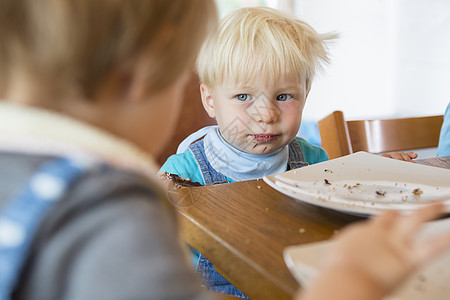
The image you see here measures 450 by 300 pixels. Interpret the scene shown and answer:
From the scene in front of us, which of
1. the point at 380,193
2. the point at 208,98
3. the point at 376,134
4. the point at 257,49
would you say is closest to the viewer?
the point at 380,193

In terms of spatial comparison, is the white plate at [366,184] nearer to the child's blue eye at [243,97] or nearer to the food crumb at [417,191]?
the food crumb at [417,191]

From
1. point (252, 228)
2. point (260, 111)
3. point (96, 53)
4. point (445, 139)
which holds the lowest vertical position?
point (445, 139)

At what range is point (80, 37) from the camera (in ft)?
1.14

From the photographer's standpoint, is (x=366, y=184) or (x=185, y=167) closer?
(x=366, y=184)

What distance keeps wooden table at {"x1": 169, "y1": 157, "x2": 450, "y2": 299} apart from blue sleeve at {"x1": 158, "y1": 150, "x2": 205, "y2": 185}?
1.38 ft

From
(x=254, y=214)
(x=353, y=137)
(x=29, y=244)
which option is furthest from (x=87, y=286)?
(x=353, y=137)

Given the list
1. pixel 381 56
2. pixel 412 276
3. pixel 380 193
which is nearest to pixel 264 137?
pixel 380 193

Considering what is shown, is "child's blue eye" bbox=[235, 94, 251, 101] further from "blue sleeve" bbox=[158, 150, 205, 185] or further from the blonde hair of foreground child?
the blonde hair of foreground child

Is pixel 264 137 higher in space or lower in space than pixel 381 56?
lower

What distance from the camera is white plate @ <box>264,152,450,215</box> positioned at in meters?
0.66

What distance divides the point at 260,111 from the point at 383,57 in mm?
2368

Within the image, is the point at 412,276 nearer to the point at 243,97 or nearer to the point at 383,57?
the point at 243,97

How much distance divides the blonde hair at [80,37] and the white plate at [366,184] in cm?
37

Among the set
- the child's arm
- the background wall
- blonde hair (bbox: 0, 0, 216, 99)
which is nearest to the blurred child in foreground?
blonde hair (bbox: 0, 0, 216, 99)
